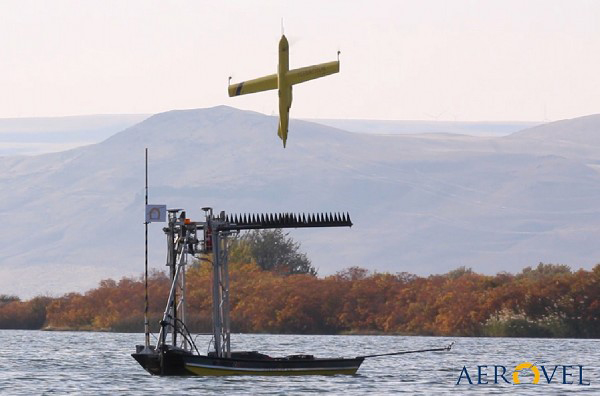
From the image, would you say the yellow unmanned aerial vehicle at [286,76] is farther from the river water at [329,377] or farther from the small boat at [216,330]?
the river water at [329,377]

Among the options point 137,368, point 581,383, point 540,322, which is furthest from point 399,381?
point 540,322

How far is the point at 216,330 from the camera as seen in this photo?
66.2 metres

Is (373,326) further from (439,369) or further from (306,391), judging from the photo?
(306,391)

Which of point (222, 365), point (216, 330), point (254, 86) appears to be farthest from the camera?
point (254, 86)

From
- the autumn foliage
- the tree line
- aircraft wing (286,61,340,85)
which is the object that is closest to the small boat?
aircraft wing (286,61,340,85)

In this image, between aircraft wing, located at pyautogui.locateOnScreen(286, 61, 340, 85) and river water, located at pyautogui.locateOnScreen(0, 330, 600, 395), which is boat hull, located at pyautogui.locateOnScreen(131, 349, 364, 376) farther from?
aircraft wing, located at pyautogui.locateOnScreen(286, 61, 340, 85)

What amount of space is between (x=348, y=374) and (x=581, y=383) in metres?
9.64

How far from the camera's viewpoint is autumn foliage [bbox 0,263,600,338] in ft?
410

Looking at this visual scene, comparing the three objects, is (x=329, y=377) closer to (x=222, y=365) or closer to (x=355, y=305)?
(x=222, y=365)

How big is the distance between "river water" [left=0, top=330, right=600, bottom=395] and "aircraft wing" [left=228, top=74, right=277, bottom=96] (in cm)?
1205

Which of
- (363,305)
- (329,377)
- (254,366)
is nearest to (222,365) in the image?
(254,366)

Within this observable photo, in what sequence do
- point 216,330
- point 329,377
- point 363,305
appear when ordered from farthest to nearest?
point 363,305 → point 329,377 → point 216,330

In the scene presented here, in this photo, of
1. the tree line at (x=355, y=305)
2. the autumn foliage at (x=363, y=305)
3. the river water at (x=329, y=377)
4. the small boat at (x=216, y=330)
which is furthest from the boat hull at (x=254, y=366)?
the autumn foliage at (x=363, y=305)

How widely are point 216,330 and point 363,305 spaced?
78921mm
